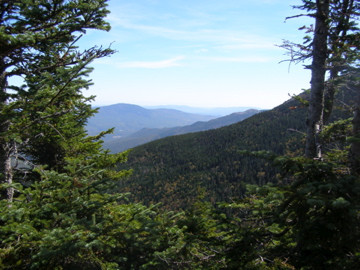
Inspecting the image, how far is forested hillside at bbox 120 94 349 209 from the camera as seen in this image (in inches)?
5103

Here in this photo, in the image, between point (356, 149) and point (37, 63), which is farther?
point (37, 63)

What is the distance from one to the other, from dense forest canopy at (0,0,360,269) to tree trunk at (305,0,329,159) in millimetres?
27

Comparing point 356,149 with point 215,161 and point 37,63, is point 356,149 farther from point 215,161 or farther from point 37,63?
→ point 215,161

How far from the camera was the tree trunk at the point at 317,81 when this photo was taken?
21.4 feet

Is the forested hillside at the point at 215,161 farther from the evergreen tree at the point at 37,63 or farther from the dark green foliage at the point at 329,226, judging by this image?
the dark green foliage at the point at 329,226

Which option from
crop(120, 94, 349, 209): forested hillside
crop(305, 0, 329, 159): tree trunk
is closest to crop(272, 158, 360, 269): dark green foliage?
crop(305, 0, 329, 159): tree trunk

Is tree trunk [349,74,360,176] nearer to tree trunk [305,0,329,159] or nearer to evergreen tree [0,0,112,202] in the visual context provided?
tree trunk [305,0,329,159]

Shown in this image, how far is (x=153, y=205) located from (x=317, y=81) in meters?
5.69

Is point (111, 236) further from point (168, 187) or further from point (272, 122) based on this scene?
point (272, 122)

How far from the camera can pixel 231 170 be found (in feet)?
497

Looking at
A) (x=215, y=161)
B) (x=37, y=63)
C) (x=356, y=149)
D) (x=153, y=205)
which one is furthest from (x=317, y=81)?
(x=215, y=161)

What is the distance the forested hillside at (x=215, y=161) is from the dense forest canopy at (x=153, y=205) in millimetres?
114343

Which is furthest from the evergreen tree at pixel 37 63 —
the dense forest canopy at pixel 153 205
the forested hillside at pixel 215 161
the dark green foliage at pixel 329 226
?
the forested hillside at pixel 215 161

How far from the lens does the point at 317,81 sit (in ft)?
21.9
